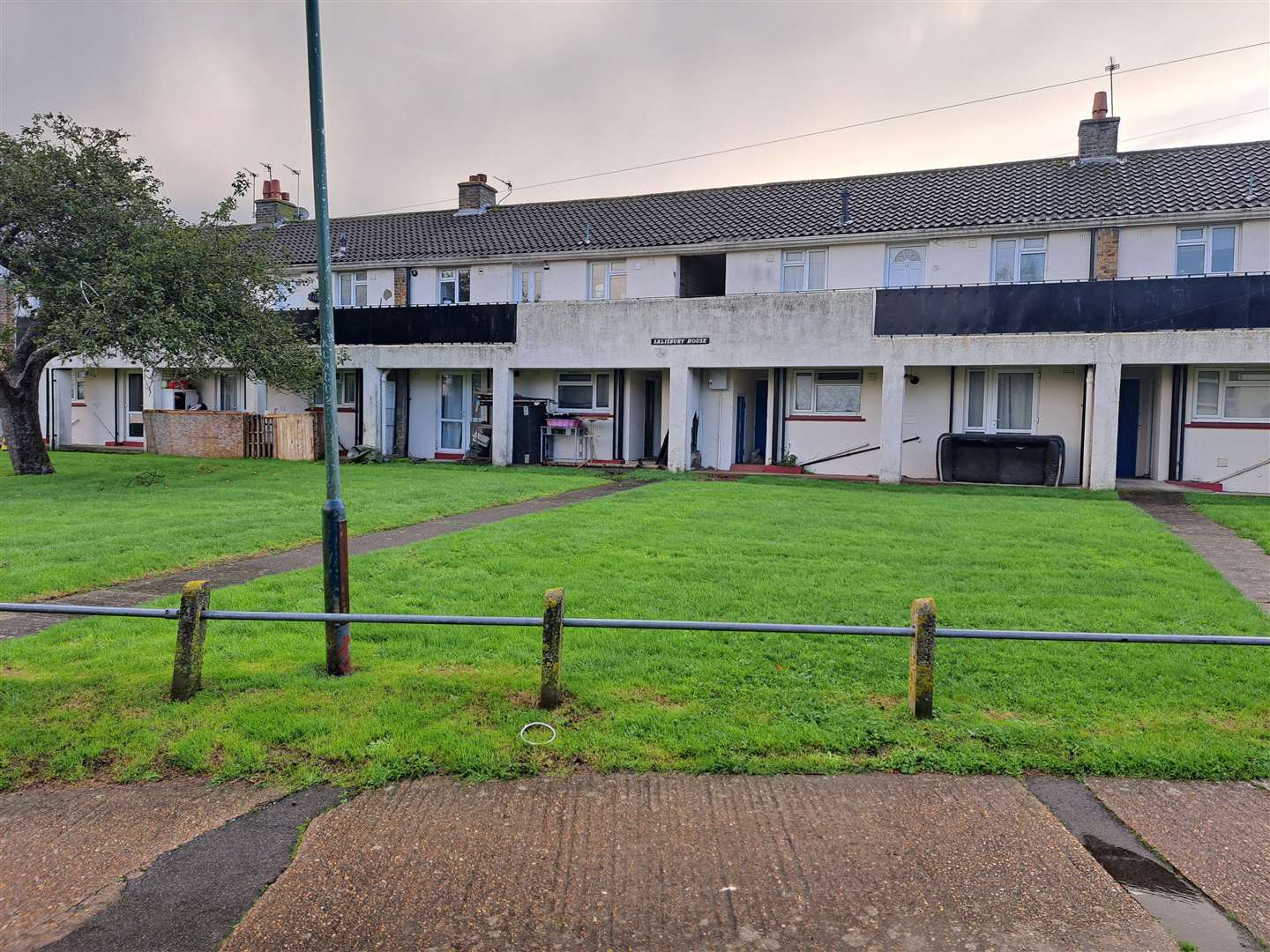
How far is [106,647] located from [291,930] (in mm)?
3995

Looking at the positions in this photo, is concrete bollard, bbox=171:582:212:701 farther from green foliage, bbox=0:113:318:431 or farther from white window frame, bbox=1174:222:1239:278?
white window frame, bbox=1174:222:1239:278

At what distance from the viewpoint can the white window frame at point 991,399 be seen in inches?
839

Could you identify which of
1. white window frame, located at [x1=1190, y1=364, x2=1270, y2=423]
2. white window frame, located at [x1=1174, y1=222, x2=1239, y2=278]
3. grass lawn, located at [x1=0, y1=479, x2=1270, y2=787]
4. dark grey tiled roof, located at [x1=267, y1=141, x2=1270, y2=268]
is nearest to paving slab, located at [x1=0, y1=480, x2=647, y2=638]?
grass lawn, located at [x1=0, y1=479, x2=1270, y2=787]

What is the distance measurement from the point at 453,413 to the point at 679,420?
8041mm

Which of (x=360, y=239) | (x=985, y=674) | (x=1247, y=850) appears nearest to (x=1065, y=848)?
(x=1247, y=850)

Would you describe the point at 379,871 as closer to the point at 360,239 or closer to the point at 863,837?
the point at 863,837

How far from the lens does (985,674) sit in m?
6.02

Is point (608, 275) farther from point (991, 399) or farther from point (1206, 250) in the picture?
point (1206, 250)

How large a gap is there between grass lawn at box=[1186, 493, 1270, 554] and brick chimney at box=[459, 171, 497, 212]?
22.9 meters

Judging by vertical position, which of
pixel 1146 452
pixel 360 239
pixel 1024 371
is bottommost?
pixel 1146 452

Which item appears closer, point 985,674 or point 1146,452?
point 985,674

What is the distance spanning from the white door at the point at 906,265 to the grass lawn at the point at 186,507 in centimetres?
877

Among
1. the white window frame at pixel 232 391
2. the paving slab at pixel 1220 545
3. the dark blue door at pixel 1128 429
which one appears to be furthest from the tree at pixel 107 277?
the dark blue door at pixel 1128 429

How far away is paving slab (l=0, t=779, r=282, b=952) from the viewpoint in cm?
351
